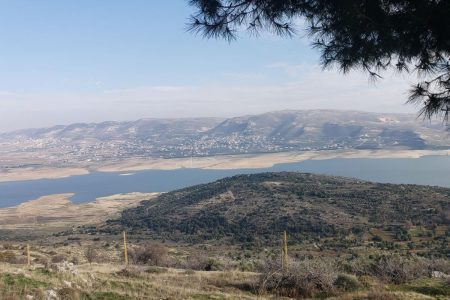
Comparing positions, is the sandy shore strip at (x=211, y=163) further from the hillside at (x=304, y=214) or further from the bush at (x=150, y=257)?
the bush at (x=150, y=257)

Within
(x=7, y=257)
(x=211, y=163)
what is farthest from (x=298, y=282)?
(x=211, y=163)

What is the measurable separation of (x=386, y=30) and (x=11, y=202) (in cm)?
11650

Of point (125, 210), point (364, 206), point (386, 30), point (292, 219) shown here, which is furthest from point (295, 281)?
point (125, 210)

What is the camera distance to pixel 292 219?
54.0 metres

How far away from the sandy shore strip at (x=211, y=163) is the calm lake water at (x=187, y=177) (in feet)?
28.9

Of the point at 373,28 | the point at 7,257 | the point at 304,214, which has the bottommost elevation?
the point at 304,214

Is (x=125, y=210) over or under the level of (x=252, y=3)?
under

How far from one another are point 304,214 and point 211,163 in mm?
125633

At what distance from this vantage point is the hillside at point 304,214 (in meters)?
43.4

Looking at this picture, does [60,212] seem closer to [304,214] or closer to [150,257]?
[304,214]

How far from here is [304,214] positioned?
182 feet

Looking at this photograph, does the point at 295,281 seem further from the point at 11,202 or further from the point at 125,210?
the point at 11,202

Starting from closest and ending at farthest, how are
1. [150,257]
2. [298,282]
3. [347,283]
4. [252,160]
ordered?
[298,282]
[347,283]
[150,257]
[252,160]

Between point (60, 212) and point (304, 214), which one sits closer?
point (304, 214)
